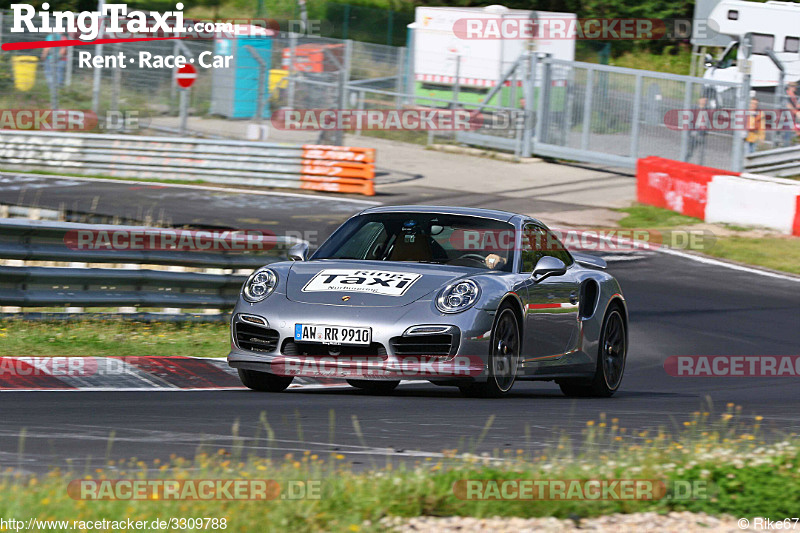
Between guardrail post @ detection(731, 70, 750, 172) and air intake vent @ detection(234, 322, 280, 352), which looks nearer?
air intake vent @ detection(234, 322, 280, 352)

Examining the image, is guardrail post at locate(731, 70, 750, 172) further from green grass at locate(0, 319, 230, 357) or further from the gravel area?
the gravel area

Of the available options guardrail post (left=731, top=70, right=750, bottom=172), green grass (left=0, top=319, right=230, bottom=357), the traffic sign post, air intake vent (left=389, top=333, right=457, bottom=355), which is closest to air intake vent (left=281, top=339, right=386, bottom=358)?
air intake vent (left=389, top=333, right=457, bottom=355)

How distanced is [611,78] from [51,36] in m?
12.4

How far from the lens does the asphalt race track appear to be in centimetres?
574

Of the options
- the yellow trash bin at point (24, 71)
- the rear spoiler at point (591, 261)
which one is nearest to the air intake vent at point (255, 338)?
the rear spoiler at point (591, 261)

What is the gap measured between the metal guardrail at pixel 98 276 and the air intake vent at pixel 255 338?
2.75 metres

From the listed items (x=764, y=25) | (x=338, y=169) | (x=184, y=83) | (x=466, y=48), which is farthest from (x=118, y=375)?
(x=764, y=25)

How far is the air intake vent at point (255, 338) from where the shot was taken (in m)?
7.83

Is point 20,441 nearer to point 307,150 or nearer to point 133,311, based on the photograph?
point 133,311

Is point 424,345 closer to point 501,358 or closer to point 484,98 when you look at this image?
point 501,358

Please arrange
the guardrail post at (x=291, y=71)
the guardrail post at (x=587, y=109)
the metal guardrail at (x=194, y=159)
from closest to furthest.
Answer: the metal guardrail at (x=194, y=159)
the guardrail post at (x=587, y=109)
the guardrail post at (x=291, y=71)

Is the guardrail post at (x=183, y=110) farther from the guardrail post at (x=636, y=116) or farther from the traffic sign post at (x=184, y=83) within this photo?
the guardrail post at (x=636, y=116)

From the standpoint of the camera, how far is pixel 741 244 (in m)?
19.3

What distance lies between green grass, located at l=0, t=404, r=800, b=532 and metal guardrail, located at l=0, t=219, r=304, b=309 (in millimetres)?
4637
